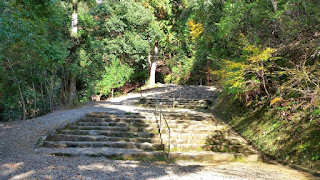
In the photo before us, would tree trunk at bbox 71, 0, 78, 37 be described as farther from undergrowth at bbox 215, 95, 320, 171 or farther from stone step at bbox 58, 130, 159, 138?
undergrowth at bbox 215, 95, 320, 171

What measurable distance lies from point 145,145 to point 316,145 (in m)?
4.11

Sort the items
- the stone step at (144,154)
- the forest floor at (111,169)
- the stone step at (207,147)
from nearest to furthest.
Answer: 1. the forest floor at (111,169)
2. the stone step at (144,154)
3. the stone step at (207,147)

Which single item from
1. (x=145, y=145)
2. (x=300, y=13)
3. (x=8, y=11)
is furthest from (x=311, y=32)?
(x=8, y=11)

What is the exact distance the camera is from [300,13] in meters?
6.17

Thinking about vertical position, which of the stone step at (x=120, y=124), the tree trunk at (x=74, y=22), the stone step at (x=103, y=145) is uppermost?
the tree trunk at (x=74, y=22)

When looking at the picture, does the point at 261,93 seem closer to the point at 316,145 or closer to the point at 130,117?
the point at 316,145

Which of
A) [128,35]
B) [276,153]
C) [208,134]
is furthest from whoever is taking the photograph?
[128,35]

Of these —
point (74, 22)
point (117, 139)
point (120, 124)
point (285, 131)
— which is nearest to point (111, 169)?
point (117, 139)

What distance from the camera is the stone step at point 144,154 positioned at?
527 cm

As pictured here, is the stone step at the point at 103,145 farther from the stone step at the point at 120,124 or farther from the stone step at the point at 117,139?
the stone step at the point at 120,124

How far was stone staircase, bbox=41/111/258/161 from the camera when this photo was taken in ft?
18.3

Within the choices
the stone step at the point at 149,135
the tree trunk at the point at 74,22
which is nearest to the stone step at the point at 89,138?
the stone step at the point at 149,135

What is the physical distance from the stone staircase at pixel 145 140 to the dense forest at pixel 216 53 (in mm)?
914

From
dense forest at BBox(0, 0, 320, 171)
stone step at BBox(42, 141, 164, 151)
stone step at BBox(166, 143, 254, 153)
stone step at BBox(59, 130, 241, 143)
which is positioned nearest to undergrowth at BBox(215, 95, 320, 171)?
dense forest at BBox(0, 0, 320, 171)
